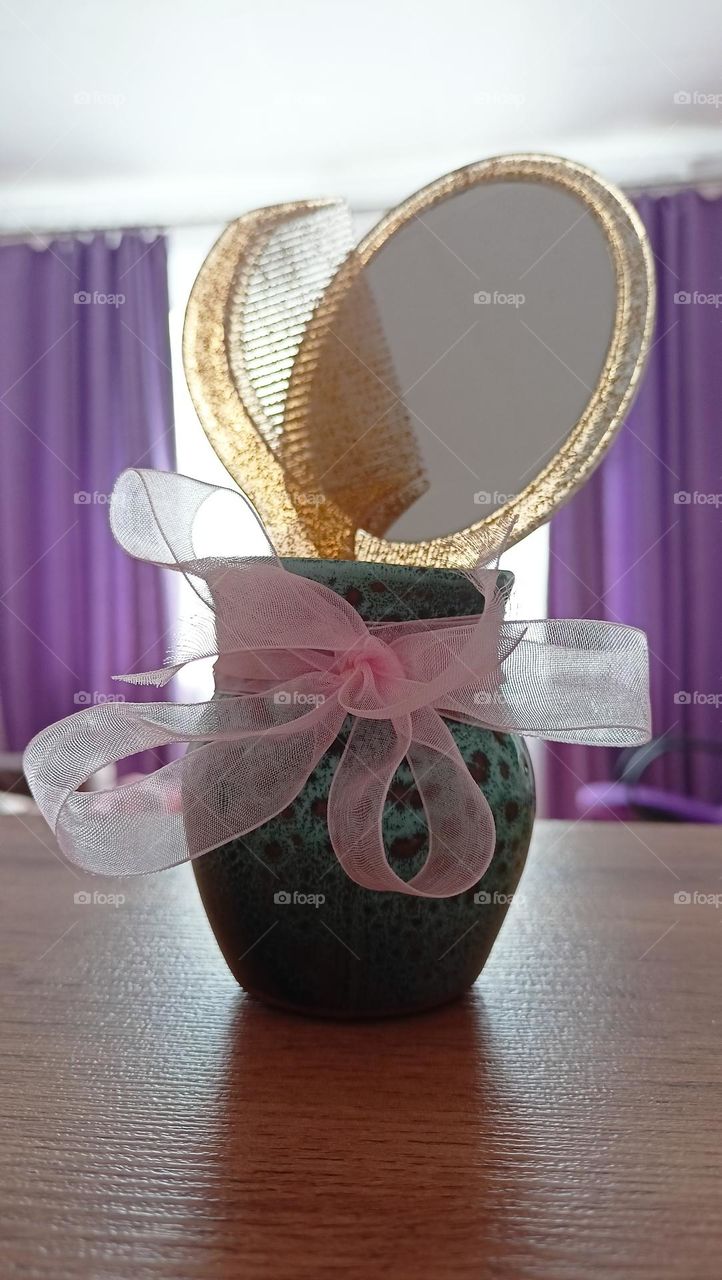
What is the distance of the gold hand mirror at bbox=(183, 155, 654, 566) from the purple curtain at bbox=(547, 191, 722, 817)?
236 cm

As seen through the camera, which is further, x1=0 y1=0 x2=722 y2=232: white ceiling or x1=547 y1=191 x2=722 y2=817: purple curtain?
x1=547 y1=191 x2=722 y2=817: purple curtain

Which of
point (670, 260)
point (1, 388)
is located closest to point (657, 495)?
point (670, 260)

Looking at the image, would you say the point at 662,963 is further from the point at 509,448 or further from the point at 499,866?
the point at 509,448

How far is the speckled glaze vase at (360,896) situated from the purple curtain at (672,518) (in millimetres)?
2390


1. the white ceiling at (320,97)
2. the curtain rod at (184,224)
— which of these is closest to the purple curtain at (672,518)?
the curtain rod at (184,224)

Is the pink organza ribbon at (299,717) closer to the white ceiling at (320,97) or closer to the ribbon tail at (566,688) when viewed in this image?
the ribbon tail at (566,688)

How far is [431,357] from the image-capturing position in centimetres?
36

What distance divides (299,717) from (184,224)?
289 cm

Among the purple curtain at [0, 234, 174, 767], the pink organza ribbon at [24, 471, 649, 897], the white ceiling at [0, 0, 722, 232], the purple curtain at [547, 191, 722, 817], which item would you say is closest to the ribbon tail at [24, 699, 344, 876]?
the pink organza ribbon at [24, 471, 649, 897]

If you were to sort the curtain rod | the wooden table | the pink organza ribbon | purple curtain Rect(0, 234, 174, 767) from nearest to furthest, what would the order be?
the wooden table < the pink organza ribbon < the curtain rod < purple curtain Rect(0, 234, 174, 767)

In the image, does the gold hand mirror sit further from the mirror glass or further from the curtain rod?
the curtain rod

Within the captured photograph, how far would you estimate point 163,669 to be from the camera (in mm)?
344

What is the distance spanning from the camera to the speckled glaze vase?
339 millimetres

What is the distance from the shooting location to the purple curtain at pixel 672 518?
2684 mm
